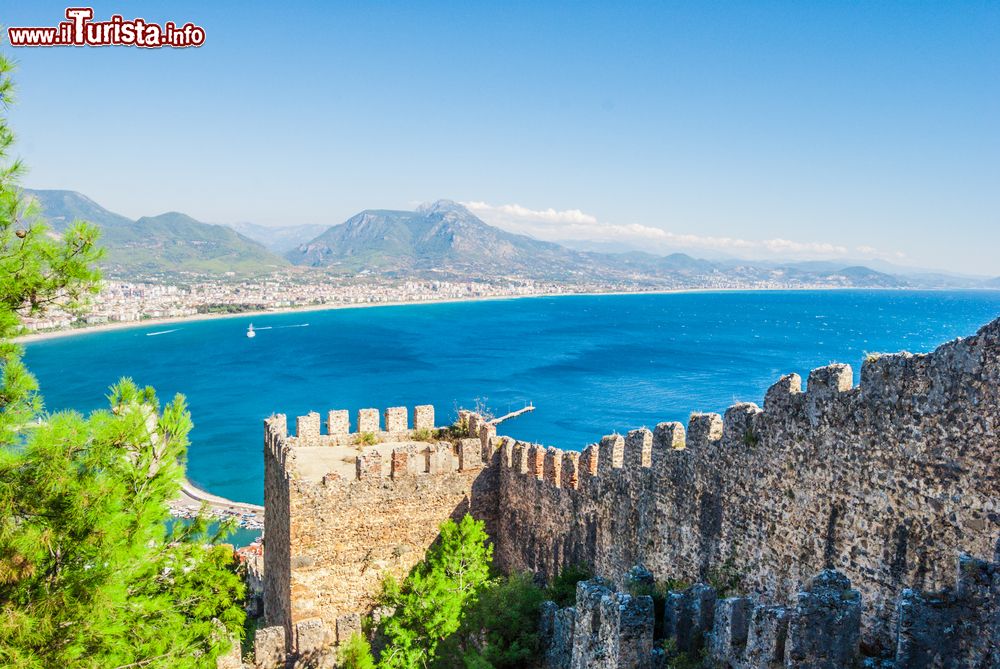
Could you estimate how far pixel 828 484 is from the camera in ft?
29.1

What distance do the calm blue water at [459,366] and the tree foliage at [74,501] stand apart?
46.6m

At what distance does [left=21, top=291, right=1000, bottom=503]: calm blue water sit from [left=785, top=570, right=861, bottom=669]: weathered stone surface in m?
50.6

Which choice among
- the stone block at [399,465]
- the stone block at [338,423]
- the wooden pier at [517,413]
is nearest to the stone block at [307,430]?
the stone block at [338,423]

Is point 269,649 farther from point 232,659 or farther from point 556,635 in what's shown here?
point 556,635

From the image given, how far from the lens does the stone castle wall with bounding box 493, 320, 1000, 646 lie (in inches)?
284

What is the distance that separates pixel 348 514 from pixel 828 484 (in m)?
10.6

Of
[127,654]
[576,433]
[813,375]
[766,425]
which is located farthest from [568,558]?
[576,433]

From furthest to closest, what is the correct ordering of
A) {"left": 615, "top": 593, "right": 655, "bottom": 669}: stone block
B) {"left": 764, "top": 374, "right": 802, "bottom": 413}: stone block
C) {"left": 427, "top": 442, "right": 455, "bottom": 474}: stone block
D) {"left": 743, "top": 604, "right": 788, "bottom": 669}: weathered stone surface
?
1. {"left": 427, "top": 442, "right": 455, "bottom": 474}: stone block
2. {"left": 764, "top": 374, "right": 802, "bottom": 413}: stone block
3. {"left": 615, "top": 593, "right": 655, "bottom": 669}: stone block
4. {"left": 743, "top": 604, "right": 788, "bottom": 669}: weathered stone surface

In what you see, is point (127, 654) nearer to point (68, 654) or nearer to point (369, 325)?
point (68, 654)

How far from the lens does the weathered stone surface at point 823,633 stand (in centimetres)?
627

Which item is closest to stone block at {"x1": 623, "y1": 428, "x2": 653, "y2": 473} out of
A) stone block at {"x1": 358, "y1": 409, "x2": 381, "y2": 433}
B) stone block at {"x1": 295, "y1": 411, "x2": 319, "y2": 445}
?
stone block at {"x1": 358, "y1": 409, "x2": 381, "y2": 433}

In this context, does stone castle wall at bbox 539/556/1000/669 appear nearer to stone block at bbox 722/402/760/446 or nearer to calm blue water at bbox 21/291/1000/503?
stone block at bbox 722/402/760/446

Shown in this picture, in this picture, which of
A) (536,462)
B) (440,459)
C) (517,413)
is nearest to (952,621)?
(536,462)

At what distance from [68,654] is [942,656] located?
8.48m
